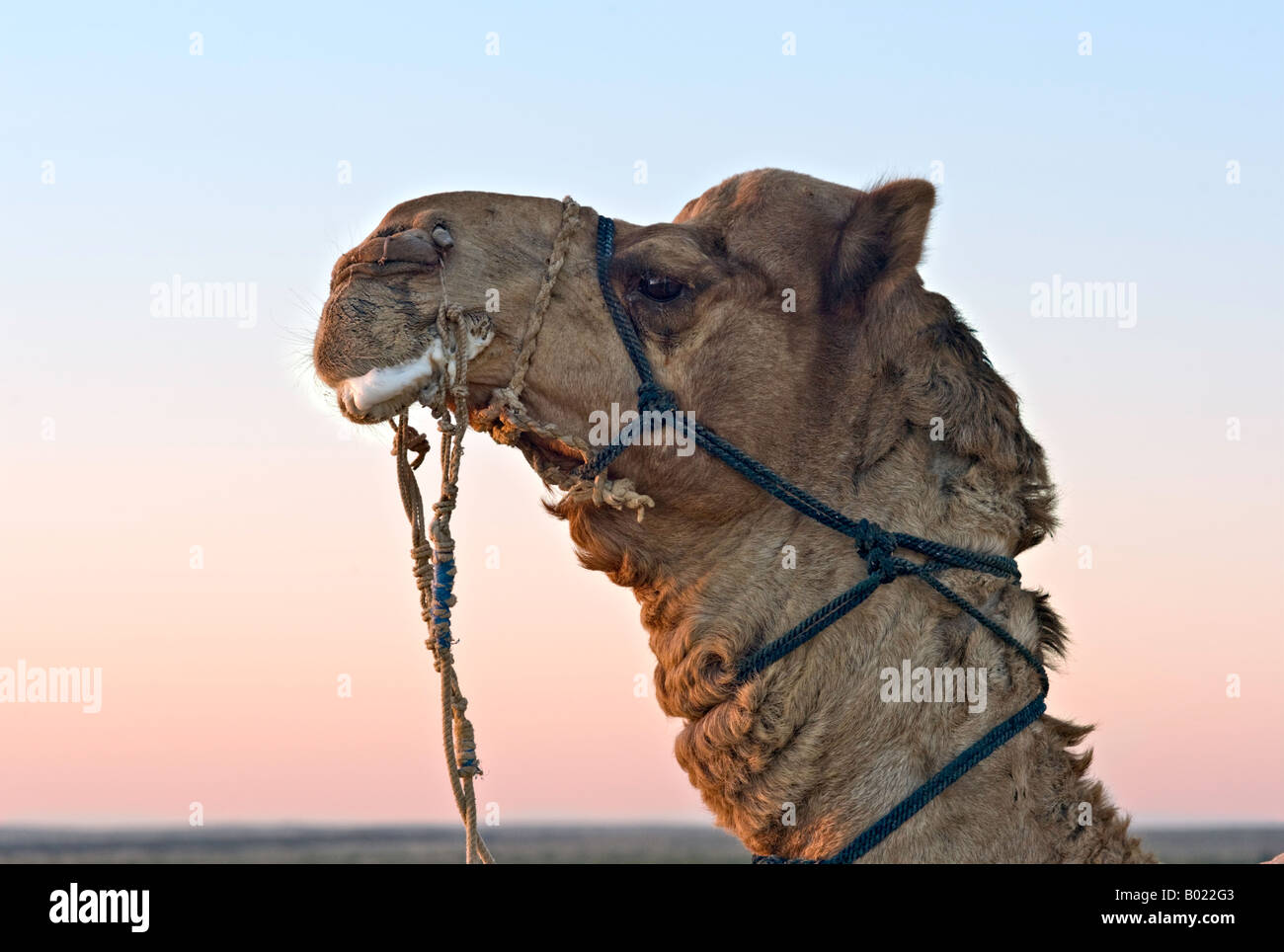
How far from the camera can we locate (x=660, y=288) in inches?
201

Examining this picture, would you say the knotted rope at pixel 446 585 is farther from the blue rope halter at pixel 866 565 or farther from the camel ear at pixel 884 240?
the camel ear at pixel 884 240

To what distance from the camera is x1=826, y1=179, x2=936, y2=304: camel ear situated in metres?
5.17

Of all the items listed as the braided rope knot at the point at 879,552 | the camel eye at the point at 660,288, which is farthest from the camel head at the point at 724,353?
the braided rope knot at the point at 879,552

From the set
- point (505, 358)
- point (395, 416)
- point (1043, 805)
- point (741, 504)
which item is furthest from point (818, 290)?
point (1043, 805)

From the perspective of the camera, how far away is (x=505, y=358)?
194 inches

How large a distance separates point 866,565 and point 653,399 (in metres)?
0.92

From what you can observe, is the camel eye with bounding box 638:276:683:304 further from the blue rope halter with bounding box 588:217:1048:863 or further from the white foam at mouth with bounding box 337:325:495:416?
the white foam at mouth with bounding box 337:325:495:416

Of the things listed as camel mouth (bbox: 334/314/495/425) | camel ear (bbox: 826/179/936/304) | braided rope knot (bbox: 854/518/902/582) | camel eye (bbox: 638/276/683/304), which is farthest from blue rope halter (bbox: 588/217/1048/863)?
camel ear (bbox: 826/179/936/304)

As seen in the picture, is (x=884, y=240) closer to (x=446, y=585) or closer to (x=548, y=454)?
(x=548, y=454)

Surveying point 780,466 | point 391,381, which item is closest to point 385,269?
point 391,381

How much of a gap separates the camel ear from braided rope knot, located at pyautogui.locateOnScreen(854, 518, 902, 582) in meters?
0.91

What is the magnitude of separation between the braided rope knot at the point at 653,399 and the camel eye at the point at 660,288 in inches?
13.1
